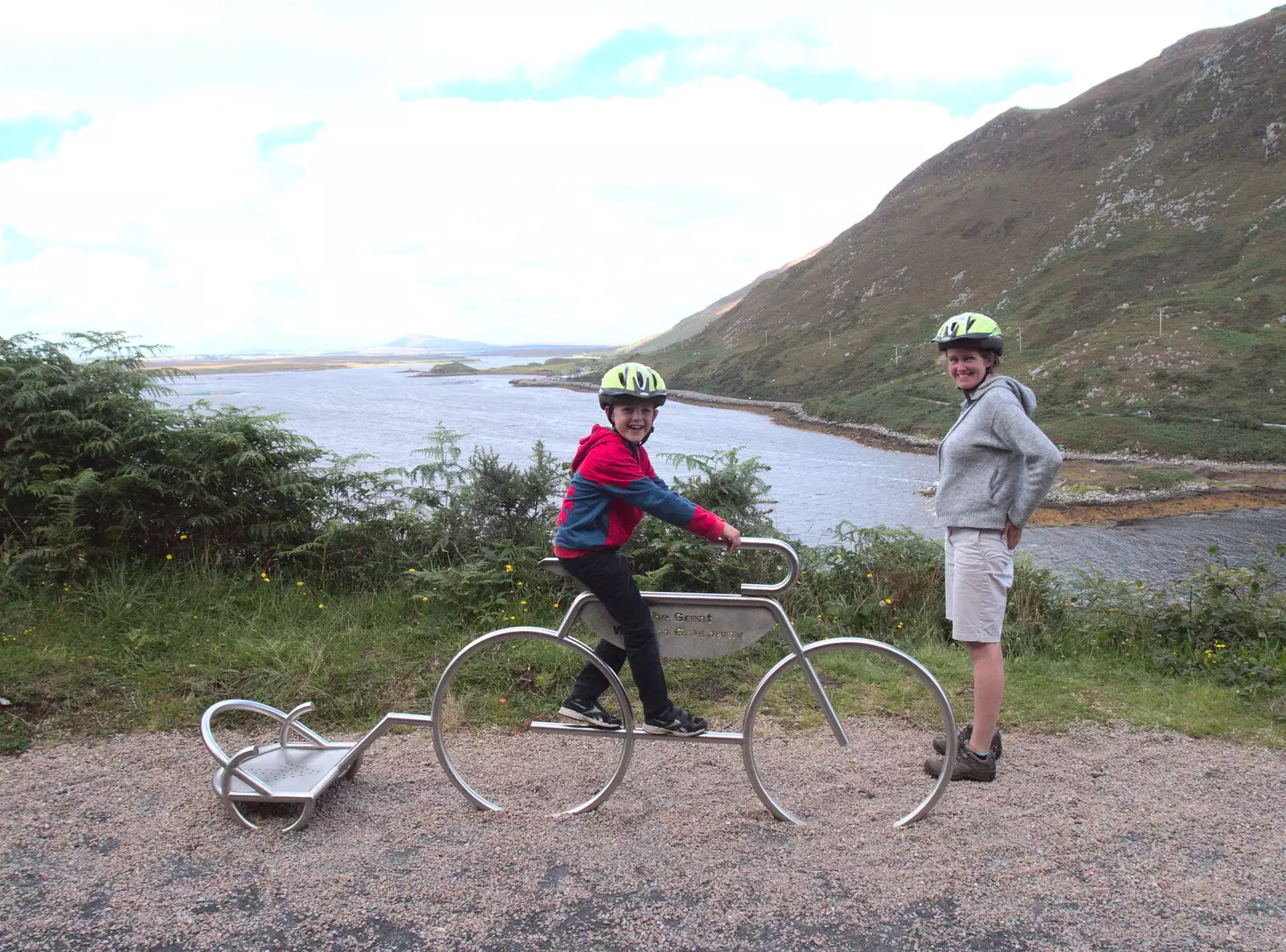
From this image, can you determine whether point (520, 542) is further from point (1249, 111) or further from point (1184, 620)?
point (1249, 111)

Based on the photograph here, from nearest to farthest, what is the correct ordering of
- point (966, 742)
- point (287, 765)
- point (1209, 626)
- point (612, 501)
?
point (612, 501)
point (287, 765)
point (966, 742)
point (1209, 626)

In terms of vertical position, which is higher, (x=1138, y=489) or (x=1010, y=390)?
(x=1010, y=390)

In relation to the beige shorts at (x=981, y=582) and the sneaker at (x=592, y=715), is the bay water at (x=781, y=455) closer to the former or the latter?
the sneaker at (x=592, y=715)

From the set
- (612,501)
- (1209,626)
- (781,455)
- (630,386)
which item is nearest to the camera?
(630,386)

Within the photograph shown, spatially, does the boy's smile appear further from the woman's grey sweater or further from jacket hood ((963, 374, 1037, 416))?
jacket hood ((963, 374, 1037, 416))

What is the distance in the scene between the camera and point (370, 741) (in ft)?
13.5

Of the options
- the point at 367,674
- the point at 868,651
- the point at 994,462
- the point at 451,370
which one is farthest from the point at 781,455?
the point at 451,370

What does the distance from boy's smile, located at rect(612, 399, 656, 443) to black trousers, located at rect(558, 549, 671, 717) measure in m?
0.55

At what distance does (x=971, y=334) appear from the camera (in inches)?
156

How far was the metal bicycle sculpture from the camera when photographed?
12.8ft

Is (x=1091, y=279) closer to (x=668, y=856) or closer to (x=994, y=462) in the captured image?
(x=994, y=462)

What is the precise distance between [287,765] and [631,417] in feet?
7.79

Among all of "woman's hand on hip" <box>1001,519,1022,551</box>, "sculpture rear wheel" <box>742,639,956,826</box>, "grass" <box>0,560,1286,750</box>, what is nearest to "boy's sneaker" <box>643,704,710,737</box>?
"sculpture rear wheel" <box>742,639,956,826</box>

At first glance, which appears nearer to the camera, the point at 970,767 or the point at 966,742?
the point at 970,767
